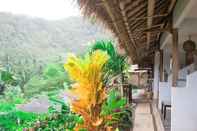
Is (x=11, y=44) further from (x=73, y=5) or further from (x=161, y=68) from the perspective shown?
(x=73, y=5)

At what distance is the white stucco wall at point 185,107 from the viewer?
5.82 m

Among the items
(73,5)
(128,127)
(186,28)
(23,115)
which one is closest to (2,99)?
(23,115)

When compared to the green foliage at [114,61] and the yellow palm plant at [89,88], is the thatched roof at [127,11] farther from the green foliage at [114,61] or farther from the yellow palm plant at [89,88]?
the green foliage at [114,61]

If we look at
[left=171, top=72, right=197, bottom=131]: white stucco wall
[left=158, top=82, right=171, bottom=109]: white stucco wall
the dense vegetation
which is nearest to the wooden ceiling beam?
the dense vegetation

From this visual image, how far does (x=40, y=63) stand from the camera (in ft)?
106

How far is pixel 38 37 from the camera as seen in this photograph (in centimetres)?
3416

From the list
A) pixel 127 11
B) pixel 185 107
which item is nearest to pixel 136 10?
pixel 127 11

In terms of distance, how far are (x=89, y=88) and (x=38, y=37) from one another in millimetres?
30461

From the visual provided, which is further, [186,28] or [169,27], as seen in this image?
[186,28]

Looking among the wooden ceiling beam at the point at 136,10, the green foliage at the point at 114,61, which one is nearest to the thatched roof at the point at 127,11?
the wooden ceiling beam at the point at 136,10

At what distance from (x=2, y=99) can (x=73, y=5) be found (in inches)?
579

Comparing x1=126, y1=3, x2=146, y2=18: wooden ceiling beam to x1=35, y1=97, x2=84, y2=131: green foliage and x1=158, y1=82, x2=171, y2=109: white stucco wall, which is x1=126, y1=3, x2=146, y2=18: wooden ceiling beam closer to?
x1=35, y1=97, x2=84, y2=131: green foliage

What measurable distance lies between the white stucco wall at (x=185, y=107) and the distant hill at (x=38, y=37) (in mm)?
25446

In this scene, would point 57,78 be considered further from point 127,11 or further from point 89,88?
point 89,88
